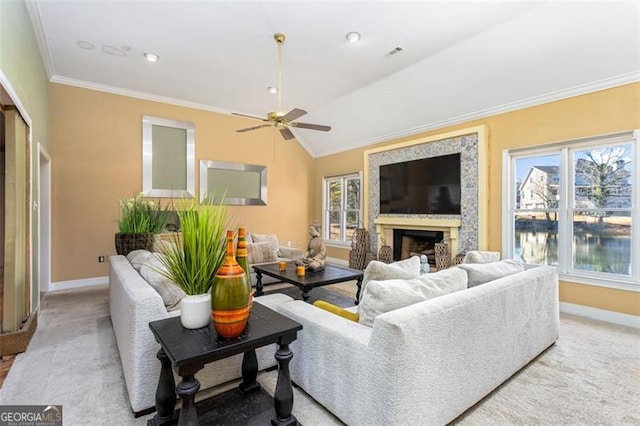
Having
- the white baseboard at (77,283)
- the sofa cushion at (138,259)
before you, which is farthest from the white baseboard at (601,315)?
the white baseboard at (77,283)

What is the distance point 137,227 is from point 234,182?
3040mm

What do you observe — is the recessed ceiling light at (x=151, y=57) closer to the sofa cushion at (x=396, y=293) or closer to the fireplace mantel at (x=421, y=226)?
the sofa cushion at (x=396, y=293)

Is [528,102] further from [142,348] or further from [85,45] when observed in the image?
[85,45]

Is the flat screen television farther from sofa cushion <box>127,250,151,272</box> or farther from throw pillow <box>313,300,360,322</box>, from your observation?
sofa cushion <box>127,250,151,272</box>

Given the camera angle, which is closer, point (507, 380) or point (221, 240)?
point (221, 240)

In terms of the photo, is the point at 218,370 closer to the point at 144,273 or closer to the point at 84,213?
the point at 144,273

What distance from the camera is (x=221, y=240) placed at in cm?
171

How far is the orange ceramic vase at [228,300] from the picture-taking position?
1438 millimetres

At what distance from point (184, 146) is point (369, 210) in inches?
153

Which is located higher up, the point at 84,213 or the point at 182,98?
the point at 182,98

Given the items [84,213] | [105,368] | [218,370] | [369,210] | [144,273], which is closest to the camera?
[218,370]

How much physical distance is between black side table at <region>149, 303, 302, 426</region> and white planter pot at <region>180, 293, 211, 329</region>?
4 cm

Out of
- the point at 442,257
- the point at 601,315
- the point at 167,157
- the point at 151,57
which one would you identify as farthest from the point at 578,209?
the point at 167,157

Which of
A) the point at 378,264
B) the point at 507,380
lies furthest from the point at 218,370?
the point at 507,380
